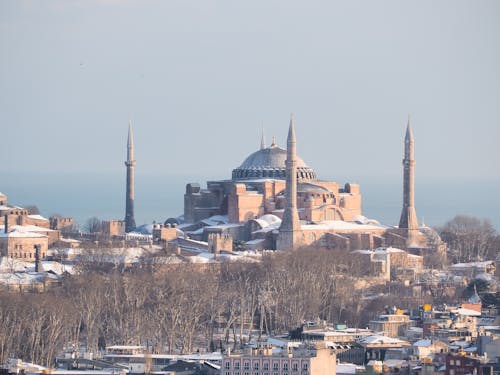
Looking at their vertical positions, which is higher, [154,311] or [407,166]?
[407,166]

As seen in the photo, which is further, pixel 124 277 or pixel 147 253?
pixel 147 253

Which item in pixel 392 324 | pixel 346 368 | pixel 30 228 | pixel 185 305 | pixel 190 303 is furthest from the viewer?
pixel 30 228

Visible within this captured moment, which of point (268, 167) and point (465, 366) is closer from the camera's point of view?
point (465, 366)

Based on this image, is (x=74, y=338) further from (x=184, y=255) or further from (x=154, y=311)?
(x=184, y=255)

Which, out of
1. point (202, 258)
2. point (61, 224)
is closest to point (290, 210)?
point (202, 258)

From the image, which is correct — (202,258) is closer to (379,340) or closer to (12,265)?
(12,265)

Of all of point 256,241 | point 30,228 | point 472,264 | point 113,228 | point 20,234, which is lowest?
point 472,264

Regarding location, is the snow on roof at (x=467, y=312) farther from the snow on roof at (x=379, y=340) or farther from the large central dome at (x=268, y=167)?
the large central dome at (x=268, y=167)

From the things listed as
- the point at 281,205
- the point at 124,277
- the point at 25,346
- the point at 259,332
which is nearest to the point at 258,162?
the point at 281,205
